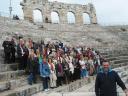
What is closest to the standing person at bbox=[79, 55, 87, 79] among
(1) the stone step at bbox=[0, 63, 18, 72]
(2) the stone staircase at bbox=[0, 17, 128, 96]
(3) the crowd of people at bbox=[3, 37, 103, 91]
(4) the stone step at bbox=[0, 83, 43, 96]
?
(3) the crowd of people at bbox=[3, 37, 103, 91]

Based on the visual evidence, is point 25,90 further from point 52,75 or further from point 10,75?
point 52,75

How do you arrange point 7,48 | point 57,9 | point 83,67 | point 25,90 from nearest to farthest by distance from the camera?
point 25,90
point 7,48
point 83,67
point 57,9

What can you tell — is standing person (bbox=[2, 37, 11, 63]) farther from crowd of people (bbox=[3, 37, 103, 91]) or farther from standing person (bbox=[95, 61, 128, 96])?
standing person (bbox=[95, 61, 128, 96])

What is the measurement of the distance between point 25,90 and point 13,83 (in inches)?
37.7

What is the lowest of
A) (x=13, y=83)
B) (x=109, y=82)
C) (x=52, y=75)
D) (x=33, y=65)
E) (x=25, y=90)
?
(x=25, y=90)

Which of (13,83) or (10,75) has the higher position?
(10,75)

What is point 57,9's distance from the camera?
43.7 metres

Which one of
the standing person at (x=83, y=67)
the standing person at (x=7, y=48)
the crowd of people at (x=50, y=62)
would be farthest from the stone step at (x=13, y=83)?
the standing person at (x=83, y=67)

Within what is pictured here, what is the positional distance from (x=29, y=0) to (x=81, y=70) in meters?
23.3

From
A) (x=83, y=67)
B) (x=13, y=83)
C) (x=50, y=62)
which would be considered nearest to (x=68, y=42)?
(x=83, y=67)

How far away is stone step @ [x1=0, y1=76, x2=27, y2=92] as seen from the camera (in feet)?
46.0

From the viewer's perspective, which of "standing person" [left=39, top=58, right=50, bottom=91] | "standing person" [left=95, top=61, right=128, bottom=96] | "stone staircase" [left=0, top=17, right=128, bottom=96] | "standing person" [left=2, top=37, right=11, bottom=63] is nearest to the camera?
"standing person" [left=95, top=61, right=128, bottom=96]

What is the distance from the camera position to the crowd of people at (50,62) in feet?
52.0

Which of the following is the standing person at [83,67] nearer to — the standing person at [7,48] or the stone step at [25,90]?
the standing person at [7,48]
